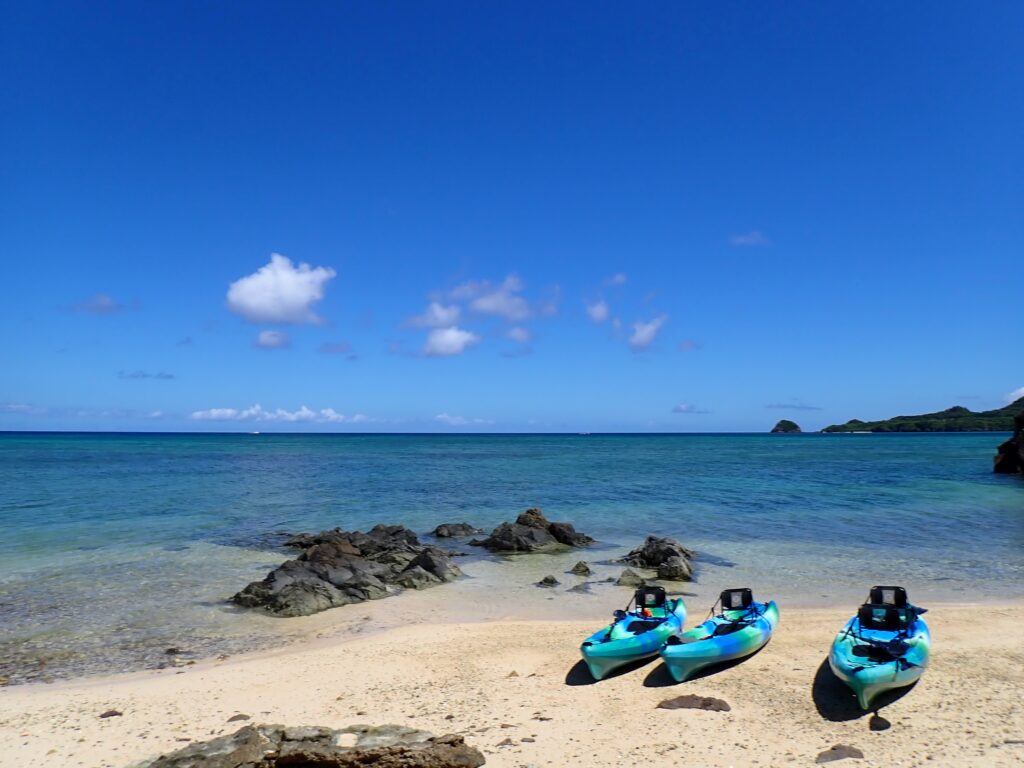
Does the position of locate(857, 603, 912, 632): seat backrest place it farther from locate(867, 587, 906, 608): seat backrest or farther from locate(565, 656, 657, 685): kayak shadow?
locate(565, 656, 657, 685): kayak shadow

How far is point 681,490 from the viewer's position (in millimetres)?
49375

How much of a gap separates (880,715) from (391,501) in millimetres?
35857

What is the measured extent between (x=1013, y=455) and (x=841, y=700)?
6459cm

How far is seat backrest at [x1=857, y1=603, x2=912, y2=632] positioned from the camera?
13.3 metres

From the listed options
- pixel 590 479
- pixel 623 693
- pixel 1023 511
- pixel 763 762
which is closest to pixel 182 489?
pixel 590 479

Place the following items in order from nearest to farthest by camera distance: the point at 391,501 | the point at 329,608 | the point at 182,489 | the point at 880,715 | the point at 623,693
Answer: the point at 880,715 → the point at 623,693 → the point at 329,608 → the point at 391,501 → the point at 182,489

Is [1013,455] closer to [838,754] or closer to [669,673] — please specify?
[669,673]

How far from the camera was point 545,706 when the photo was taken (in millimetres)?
11453

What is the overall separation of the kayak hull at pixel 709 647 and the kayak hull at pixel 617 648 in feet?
1.75

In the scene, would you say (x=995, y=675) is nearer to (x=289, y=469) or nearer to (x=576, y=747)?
(x=576, y=747)

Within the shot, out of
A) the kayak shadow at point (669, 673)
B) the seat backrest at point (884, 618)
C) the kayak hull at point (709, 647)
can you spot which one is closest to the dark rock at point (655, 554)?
the kayak hull at point (709, 647)

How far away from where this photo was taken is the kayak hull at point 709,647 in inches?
487

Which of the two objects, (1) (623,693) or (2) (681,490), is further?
(2) (681,490)

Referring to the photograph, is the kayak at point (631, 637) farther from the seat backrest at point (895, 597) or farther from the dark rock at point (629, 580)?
the dark rock at point (629, 580)
